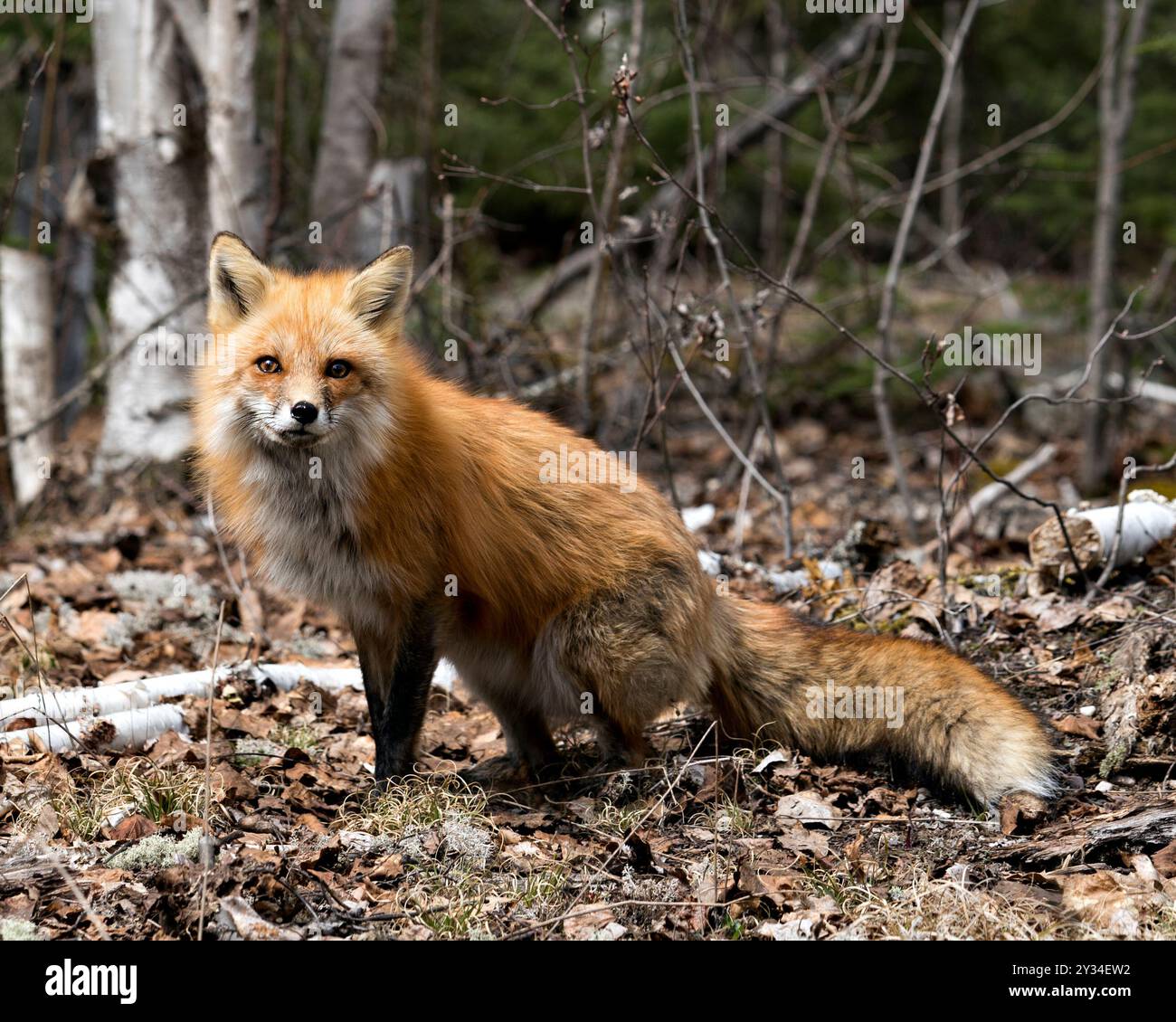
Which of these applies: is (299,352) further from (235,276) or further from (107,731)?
(107,731)

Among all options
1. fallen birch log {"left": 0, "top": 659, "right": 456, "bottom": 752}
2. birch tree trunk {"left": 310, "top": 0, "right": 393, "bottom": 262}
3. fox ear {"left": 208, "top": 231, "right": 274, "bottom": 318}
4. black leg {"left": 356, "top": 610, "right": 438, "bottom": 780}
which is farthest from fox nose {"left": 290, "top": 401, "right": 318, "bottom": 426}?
birch tree trunk {"left": 310, "top": 0, "right": 393, "bottom": 262}

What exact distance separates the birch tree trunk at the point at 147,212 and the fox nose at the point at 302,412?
584 centimetres

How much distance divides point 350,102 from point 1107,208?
7716 mm

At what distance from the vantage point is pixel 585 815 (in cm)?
502

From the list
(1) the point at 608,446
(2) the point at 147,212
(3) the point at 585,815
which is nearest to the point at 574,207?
(1) the point at 608,446

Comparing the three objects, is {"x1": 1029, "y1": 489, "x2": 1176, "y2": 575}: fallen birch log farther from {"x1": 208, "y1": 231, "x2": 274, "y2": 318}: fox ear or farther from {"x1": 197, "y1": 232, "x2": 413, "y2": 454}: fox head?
{"x1": 208, "y1": 231, "x2": 274, "y2": 318}: fox ear

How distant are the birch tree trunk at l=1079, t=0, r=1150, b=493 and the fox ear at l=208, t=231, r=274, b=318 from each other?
8392 millimetres

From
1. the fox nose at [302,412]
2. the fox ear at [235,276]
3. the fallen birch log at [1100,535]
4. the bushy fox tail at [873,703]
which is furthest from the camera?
the fallen birch log at [1100,535]

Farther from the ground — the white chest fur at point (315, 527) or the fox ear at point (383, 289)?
the fox ear at point (383, 289)

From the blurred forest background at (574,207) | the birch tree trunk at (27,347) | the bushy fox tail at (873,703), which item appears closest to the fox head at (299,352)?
the blurred forest background at (574,207)

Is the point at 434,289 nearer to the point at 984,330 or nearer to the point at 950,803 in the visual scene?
the point at 984,330

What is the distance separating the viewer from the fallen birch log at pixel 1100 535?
6531 millimetres

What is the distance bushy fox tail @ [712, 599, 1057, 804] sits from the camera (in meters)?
4.74

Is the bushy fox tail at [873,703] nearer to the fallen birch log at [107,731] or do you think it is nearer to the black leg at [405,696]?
the black leg at [405,696]
